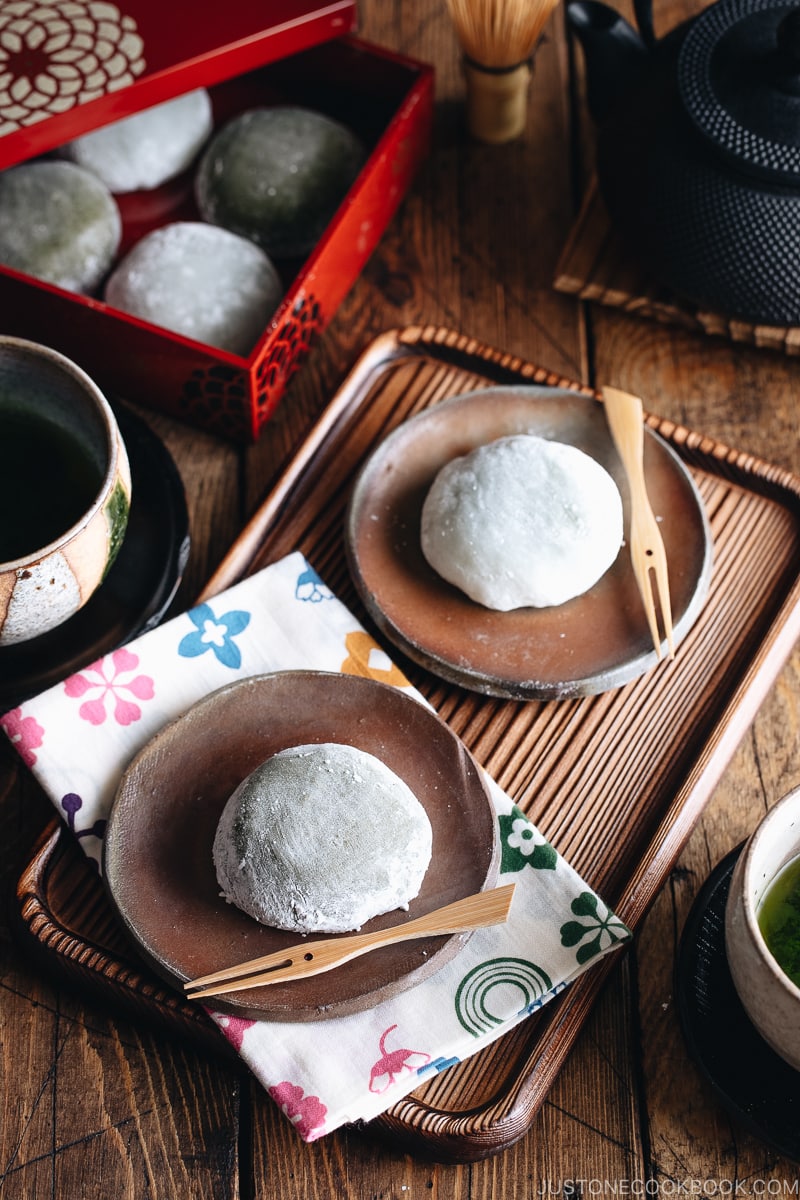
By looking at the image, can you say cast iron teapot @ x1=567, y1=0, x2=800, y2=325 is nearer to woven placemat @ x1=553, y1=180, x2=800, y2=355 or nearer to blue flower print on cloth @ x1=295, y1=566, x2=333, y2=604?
woven placemat @ x1=553, y1=180, x2=800, y2=355

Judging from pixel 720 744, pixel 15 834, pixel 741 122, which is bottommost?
pixel 15 834

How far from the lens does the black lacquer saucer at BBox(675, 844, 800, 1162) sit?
2.10 ft

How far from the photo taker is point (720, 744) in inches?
30.6

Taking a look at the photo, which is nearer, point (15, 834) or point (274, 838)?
point (274, 838)

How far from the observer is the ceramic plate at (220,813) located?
0.64 m

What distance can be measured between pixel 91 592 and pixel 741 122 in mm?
618

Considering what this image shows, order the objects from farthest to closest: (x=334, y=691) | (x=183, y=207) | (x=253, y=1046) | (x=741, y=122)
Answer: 1. (x=183, y=207)
2. (x=741, y=122)
3. (x=334, y=691)
4. (x=253, y=1046)

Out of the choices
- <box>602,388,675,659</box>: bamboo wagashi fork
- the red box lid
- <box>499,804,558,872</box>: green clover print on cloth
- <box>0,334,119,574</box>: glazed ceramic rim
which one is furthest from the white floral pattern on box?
<box>499,804,558,872</box>: green clover print on cloth

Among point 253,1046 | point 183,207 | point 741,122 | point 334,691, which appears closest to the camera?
point 253,1046

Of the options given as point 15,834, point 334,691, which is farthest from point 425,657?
point 15,834

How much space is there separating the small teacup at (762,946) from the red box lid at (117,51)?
0.76 metres

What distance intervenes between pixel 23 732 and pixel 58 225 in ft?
1.63

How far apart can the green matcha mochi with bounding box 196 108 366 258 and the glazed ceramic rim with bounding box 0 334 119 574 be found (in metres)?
0.34

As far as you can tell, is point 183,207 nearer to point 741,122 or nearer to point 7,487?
point 7,487
